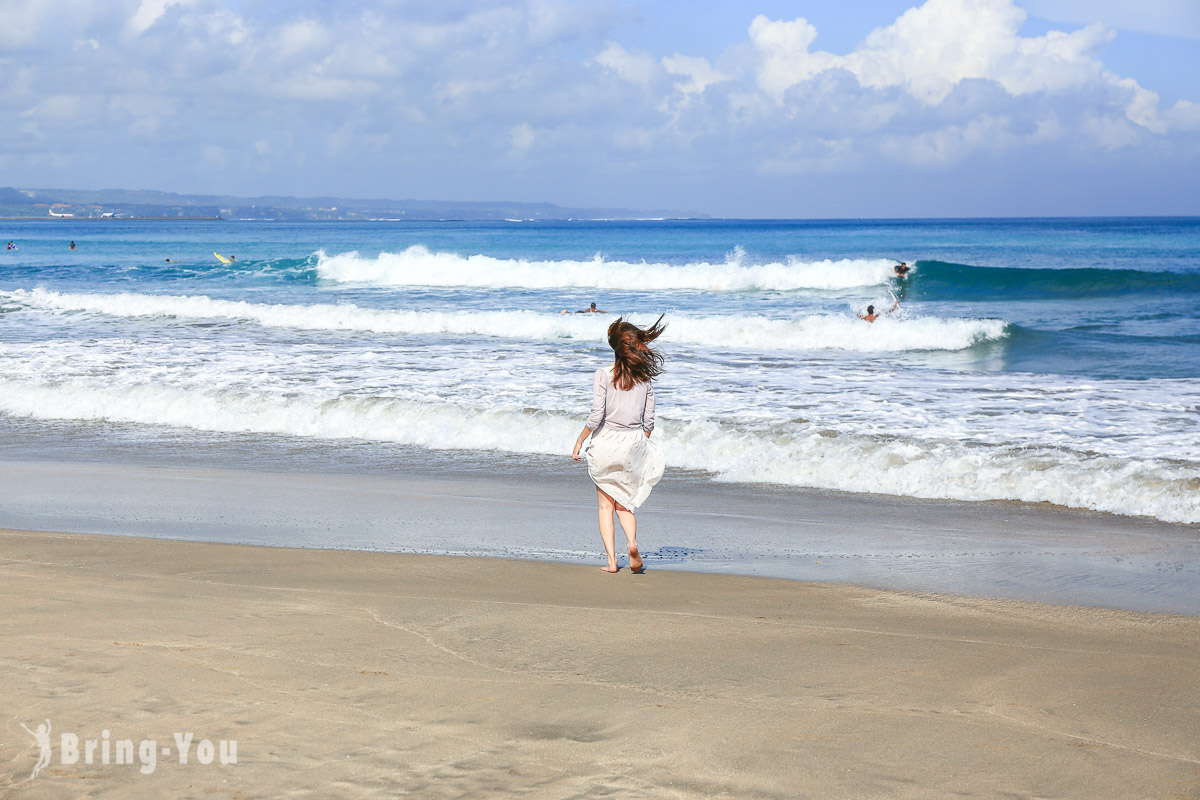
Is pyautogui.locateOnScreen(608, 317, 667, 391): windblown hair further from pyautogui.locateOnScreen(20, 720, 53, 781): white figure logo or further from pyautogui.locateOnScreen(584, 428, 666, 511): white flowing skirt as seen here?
pyautogui.locateOnScreen(20, 720, 53, 781): white figure logo

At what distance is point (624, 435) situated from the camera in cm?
571

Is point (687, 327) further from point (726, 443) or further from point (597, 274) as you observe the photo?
point (597, 274)

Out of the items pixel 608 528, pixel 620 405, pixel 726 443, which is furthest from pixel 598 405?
pixel 726 443

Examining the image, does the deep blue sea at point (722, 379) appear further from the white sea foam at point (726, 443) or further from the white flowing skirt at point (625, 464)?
the white flowing skirt at point (625, 464)

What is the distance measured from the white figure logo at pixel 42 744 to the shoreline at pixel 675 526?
3.11 m

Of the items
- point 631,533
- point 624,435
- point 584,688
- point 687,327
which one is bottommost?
point 584,688

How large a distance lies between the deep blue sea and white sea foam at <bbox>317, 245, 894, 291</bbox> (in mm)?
1292

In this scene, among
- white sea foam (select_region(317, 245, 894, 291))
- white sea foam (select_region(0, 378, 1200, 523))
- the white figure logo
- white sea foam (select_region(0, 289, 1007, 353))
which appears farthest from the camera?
white sea foam (select_region(317, 245, 894, 291))

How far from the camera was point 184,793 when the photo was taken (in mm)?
2781

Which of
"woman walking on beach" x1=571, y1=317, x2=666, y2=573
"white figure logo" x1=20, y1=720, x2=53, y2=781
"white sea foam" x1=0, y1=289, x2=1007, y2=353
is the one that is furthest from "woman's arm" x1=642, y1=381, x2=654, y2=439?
"white sea foam" x1=0, y1=289, x2=1007, y2=353

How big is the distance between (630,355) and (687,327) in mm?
16554

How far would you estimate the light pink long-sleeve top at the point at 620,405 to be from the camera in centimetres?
568

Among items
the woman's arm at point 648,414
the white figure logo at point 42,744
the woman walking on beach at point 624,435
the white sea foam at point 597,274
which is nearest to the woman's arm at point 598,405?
the woman walking on beach at point 624,435

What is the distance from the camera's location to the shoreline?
5734 mm
